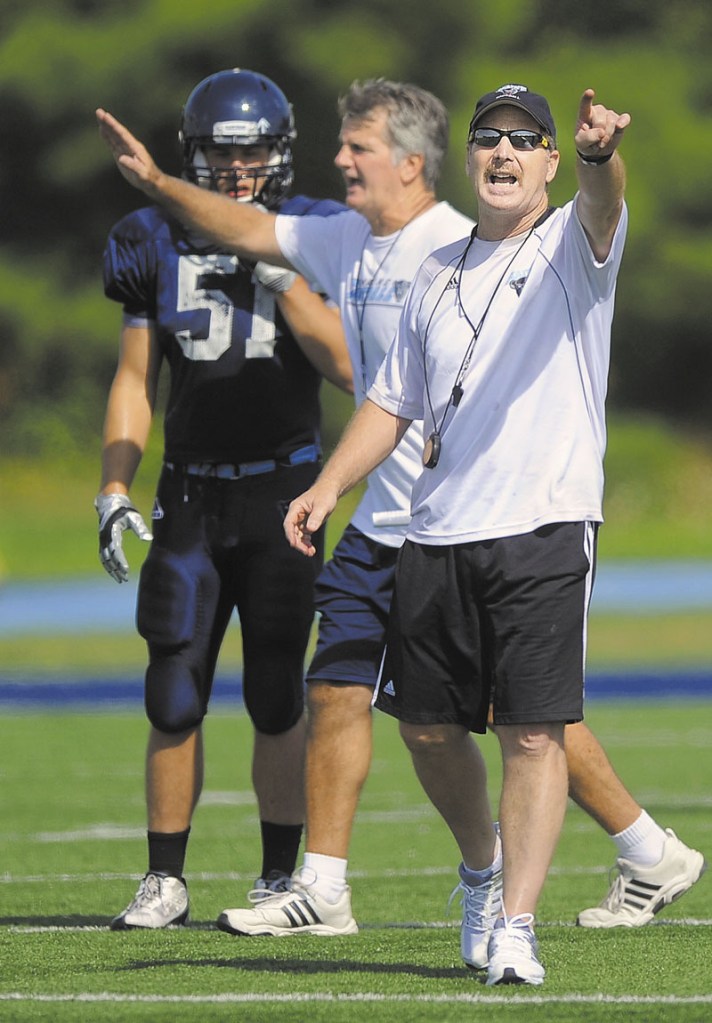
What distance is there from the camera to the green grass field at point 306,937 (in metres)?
3.84

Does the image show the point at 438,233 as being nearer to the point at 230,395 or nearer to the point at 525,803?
the point at 230,395

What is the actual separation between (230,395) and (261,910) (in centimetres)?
140

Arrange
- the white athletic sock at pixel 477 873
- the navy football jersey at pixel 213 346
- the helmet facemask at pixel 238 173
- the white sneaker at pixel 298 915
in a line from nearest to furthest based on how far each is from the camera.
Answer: the white athletic sock at pixel 477 873 → the white sneaker at pixel 298 915 → the navy football jersey at pixel 213 346 → the helmet facemask at pixel 238 173

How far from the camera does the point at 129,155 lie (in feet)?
17.2

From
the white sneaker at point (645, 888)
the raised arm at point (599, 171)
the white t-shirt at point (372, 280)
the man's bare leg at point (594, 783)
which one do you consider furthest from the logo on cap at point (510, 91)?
the white sneaker at point (645, 888)

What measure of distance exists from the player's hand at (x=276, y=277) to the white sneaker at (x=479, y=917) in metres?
1.81

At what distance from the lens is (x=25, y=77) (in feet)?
102

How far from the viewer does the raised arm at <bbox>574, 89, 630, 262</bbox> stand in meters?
3.86

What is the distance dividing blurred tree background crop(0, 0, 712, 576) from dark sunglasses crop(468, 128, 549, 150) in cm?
2504

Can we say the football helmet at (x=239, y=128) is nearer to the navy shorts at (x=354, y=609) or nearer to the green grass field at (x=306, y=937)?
the navy shorts at (x=354, y=609)

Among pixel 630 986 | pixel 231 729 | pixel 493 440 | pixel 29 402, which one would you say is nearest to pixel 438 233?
pixel 493 440

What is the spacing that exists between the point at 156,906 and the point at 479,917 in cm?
110

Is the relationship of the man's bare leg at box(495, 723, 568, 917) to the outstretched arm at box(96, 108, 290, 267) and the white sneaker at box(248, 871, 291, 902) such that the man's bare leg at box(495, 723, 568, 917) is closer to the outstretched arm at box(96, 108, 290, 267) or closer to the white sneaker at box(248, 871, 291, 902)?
the white sneaker at box(248, 871, 291, 902)

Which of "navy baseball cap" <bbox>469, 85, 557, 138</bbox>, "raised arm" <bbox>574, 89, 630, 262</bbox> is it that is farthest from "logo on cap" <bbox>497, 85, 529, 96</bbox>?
"raised arm" <bbox>574, 89, 630, 262</bbox>
